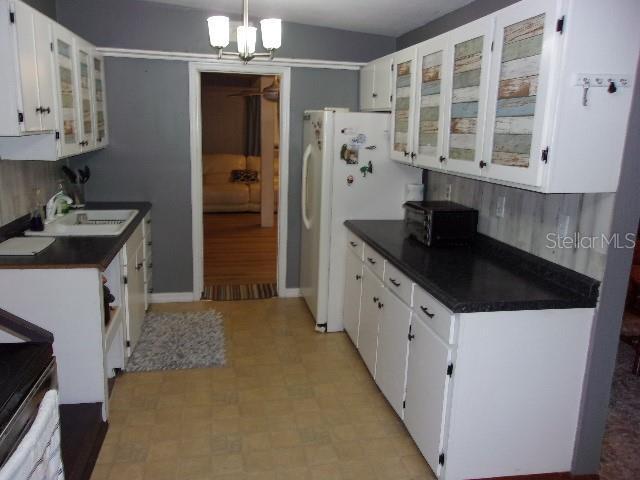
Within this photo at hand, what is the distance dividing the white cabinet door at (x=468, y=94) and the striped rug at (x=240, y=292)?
8.45ft

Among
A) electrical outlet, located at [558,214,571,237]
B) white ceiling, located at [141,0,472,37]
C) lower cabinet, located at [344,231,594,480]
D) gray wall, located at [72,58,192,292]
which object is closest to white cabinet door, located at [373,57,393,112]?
white ceiling, located at [141,0,472,37]

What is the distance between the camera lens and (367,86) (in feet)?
14.4

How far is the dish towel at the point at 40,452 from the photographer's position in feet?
3.43

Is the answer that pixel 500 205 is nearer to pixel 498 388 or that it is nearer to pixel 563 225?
pixel 563 225

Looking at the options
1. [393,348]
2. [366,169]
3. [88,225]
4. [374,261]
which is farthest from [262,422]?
[366,169]

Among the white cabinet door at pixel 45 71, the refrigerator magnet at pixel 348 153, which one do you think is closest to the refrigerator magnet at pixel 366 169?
the refrigerator magnet at pixel 348 153

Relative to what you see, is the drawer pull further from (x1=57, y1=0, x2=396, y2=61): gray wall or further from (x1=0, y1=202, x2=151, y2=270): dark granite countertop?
(x1=57, y1=0, x2=396, y2=61): gray wall

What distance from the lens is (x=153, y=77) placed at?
14.2ft

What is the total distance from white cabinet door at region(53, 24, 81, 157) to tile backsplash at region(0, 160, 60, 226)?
308 mm

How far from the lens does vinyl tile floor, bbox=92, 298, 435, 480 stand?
8.19 feet

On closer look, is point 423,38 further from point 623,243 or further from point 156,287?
point 156,287

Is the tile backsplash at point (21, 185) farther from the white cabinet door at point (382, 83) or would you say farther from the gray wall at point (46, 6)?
the white cabinet door at point (382, 83)

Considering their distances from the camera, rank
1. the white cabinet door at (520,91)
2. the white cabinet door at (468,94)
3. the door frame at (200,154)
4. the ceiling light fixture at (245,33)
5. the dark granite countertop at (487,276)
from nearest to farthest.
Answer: the white cabinet door at (520,91), the dark granite countertop at (487,276), the white cabinet door at (468,94), the ceiling light fixture at (245,33), the door frame at (200,154)

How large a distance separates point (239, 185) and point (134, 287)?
5.54 m
